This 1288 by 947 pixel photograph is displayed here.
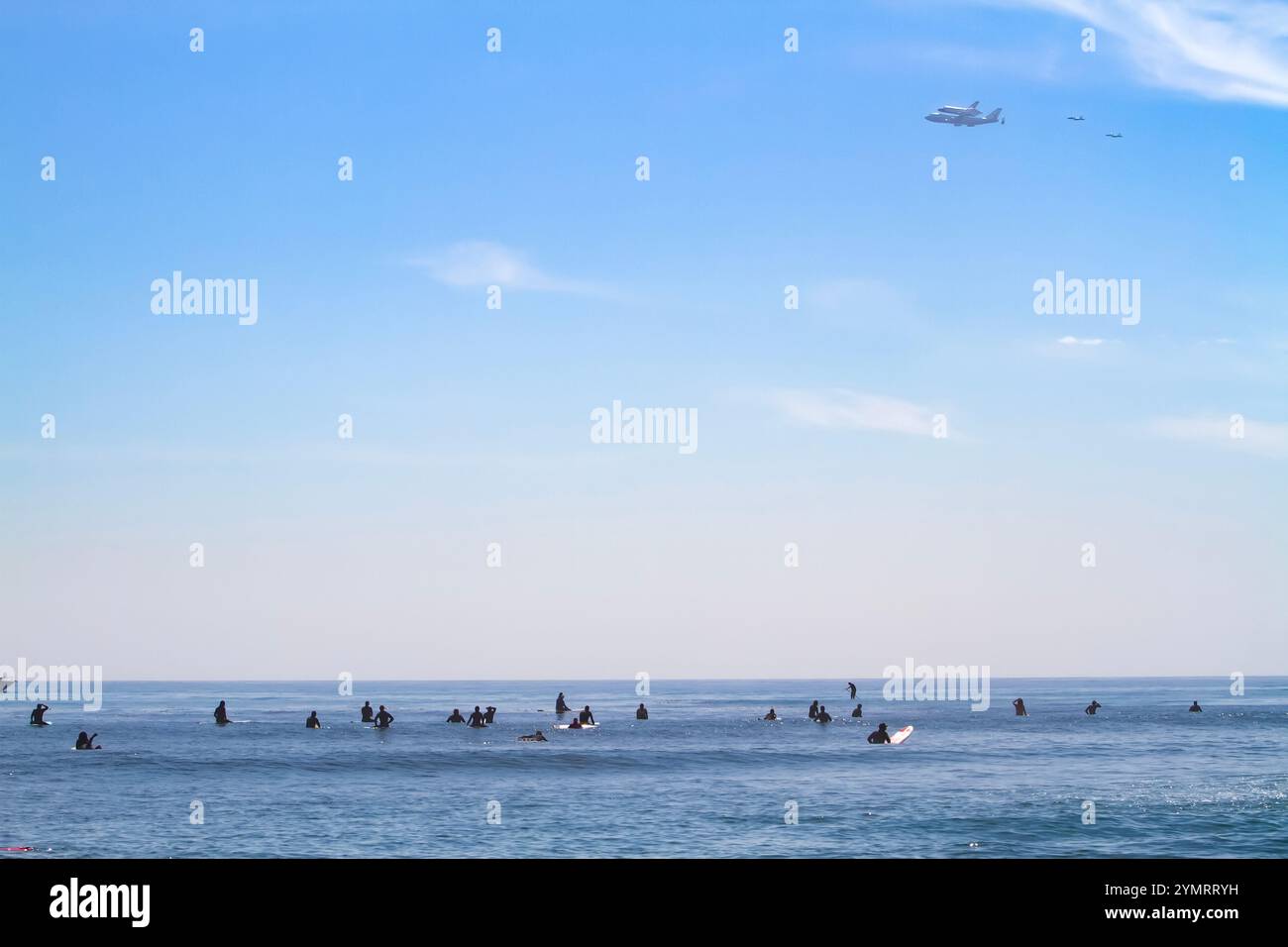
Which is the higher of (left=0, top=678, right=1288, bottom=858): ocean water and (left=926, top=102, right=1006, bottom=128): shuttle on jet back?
(left=926, top=102, right=1006, bottom=128): shuttle on jet back

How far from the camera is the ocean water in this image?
35719 mm

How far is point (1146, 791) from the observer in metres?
48.0

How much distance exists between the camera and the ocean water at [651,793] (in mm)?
35719

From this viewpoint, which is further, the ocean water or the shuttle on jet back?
the shuttle on jet back

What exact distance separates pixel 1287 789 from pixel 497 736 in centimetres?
5154

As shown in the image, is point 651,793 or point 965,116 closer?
point 651,793

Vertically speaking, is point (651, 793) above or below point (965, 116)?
below

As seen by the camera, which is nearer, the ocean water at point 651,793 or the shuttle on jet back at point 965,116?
the ocean water at point 651,793

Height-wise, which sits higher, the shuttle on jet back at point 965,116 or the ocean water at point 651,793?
the shuttle on jet back at point 965,116

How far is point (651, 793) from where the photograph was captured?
4866 cm
